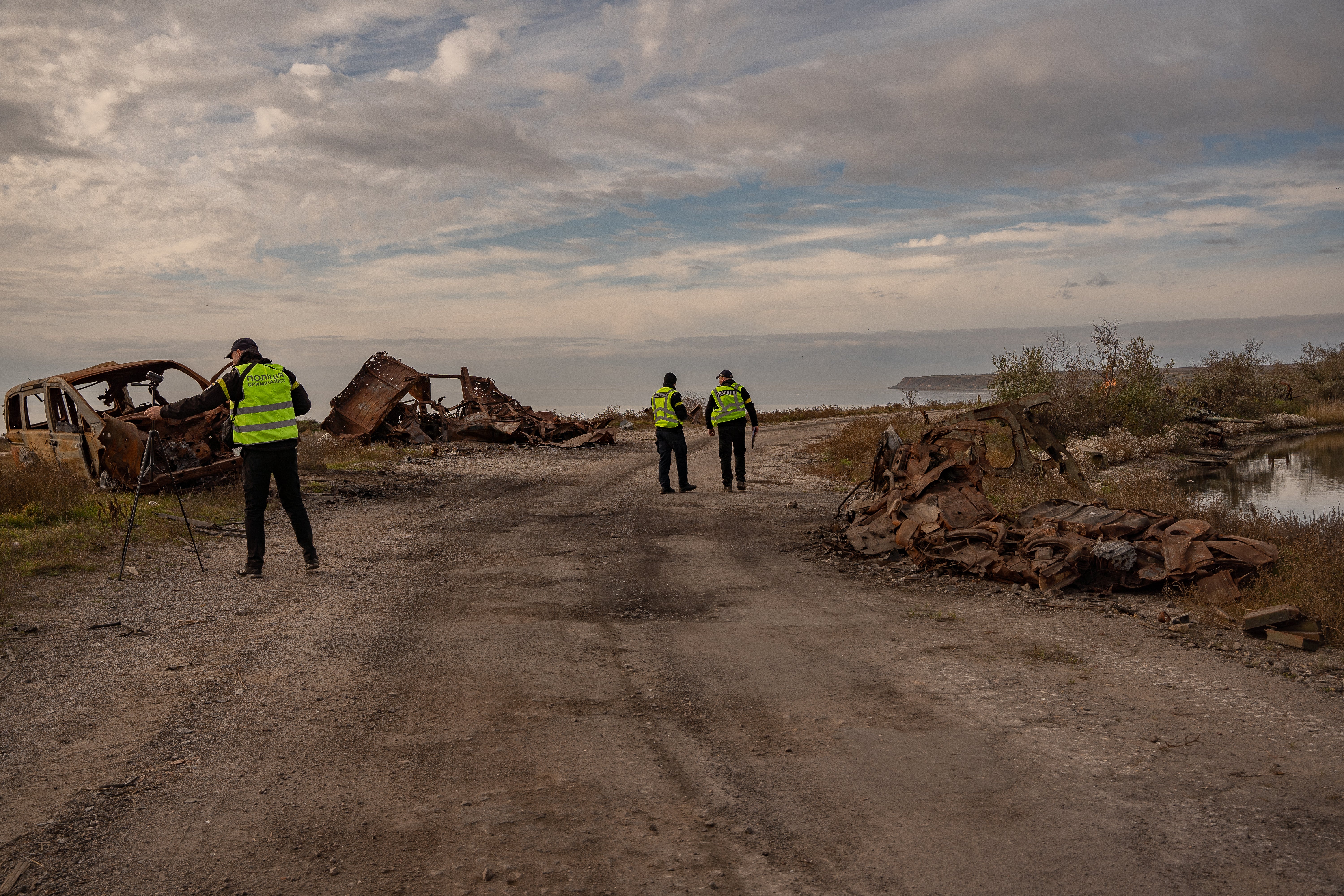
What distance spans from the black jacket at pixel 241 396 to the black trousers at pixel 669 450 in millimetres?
6793

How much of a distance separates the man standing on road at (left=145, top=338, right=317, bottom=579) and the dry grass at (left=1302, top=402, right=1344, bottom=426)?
120ft

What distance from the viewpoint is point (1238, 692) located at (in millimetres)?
4996

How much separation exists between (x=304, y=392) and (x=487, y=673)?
4.33 meters

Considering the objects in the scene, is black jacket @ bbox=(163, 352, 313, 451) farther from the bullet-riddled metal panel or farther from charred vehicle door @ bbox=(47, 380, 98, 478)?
the bullet-riddled metal panel

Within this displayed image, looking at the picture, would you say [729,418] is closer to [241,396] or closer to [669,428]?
[669,428]

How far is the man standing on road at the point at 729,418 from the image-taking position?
1421cm

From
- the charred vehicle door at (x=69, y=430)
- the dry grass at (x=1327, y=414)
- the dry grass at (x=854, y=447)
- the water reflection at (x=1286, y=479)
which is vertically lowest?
the water reflection at (x=1286, y=479)

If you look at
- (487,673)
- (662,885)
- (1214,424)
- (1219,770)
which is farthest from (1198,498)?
(1214,424)

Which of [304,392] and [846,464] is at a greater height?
[304,392]

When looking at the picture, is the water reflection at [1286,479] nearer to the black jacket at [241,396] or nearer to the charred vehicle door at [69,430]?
the black jacket at [241,396]

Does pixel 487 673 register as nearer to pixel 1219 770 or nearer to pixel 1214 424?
pixel 1219 770

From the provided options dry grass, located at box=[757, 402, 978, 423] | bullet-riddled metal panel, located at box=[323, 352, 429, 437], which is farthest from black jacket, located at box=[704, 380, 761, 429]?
dry grass, located at box=[757, 402, 978, 423]

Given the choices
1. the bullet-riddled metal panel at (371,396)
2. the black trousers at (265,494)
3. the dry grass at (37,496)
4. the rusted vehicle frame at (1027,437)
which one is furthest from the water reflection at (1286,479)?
the bullet-riddled metal panel at (371,396)

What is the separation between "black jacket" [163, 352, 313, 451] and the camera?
794 cm
